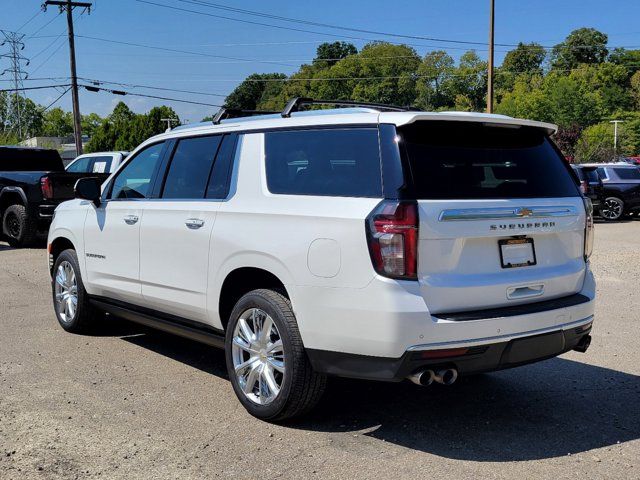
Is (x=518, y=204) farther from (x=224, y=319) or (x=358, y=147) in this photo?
(x=224, y=319)

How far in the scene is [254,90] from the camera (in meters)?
134

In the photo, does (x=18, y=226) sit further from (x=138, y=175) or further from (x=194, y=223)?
(x=194, y=223)

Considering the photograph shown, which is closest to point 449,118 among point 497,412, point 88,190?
point 497,412

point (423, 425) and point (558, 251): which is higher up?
point (558, 251)

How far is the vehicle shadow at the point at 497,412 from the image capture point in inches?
163

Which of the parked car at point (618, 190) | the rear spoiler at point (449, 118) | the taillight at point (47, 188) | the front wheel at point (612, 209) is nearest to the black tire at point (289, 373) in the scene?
the rear spoiler at point (449, 118)

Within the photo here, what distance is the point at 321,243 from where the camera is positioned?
157 inches

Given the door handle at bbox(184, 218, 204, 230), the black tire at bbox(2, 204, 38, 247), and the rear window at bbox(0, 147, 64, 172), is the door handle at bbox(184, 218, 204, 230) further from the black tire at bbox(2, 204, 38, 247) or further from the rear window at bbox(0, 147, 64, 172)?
the rear window at bbox(0, 147, 64, 172)

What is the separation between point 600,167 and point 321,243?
70.1ft

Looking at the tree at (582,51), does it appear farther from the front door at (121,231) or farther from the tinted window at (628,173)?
the front door at (121,231)

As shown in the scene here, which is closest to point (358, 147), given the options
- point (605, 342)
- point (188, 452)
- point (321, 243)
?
point (321, 243)

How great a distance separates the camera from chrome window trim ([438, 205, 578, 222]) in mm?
3840

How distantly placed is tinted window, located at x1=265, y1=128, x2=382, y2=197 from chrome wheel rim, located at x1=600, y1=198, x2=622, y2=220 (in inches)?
810

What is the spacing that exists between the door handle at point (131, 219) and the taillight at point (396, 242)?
8.43ft
